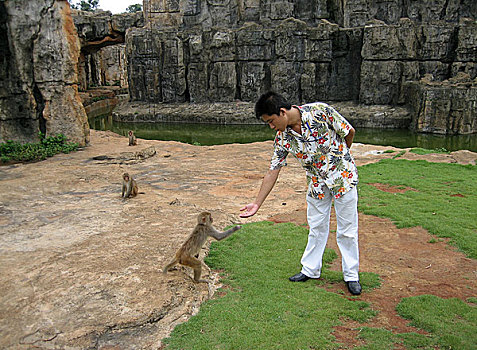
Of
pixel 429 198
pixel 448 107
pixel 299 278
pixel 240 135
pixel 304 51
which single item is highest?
pixel 304 51

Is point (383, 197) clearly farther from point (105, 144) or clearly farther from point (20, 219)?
point (105, 144)

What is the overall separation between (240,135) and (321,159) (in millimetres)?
16806

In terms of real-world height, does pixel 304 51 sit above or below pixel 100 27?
below

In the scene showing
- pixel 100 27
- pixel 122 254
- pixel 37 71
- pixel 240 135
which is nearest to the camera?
pixel 122 254

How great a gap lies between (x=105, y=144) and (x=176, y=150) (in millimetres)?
2379

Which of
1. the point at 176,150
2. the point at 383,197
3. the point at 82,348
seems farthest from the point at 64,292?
the point at 176,150

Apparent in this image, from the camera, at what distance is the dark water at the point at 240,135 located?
17234 mm

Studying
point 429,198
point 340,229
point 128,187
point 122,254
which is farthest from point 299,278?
point 429,198

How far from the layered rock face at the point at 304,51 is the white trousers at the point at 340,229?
18693 millimetres

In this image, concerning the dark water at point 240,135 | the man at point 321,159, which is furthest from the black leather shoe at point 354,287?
the dark water at point 240,135

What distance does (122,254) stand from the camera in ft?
14.9


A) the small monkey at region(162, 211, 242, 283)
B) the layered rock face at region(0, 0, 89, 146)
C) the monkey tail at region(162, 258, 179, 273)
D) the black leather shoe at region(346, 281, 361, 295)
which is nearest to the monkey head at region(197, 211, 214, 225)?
the small monkey at region(162, 211, 242, 283)

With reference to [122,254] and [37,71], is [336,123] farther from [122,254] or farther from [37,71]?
[37,71]

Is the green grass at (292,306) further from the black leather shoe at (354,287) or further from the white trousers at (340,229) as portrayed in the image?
the white trousers at (340,229)
